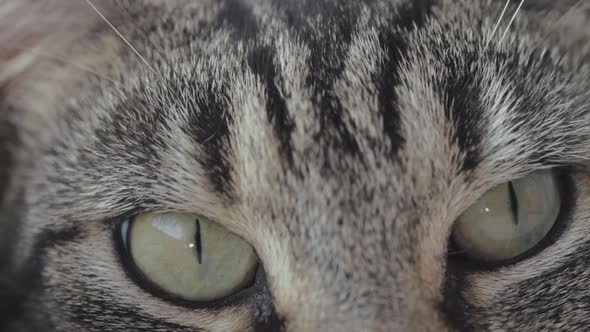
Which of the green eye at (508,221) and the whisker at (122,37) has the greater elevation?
the whisker at (122,37)

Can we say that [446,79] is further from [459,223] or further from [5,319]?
A: [5,319]

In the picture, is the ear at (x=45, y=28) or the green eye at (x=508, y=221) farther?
the ear at (x=45, y=28)

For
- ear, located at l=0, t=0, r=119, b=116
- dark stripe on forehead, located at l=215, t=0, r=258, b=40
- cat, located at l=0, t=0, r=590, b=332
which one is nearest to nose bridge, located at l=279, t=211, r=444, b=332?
cat, located at l=0, t=0, r=590, b=332

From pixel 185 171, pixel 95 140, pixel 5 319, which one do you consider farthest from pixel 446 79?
pixel 5 319

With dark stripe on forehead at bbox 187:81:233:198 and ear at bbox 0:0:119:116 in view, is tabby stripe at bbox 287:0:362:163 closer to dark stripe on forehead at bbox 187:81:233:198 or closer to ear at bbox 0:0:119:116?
dark stripe on forehead at bbox 187:81:233:198

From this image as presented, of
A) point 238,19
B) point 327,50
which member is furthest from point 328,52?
point 238,19

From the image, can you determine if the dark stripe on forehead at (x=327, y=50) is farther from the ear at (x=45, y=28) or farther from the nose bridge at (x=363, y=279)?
the ear at (x=45, y=28)

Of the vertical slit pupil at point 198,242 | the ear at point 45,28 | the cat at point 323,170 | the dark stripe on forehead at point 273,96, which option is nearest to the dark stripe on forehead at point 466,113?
the cat at point 323,170
